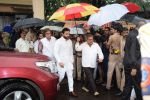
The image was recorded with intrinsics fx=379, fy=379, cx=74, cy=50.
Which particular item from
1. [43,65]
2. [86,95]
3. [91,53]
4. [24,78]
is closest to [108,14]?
[91,53]

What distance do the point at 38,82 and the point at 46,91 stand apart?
0.26 m

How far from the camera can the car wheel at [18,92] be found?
684 cm

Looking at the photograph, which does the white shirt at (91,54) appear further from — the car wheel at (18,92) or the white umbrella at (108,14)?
the car wheel at (18,92)

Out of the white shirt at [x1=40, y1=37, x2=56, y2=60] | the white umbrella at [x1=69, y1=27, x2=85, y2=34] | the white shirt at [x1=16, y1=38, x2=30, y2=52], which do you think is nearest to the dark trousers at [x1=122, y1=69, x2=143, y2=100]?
the white shirt at [x1=40, y1=37, x2=56, y2=60]

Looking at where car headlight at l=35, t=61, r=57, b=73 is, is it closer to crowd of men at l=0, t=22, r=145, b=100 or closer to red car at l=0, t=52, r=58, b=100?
red car at l=0, t=52, r=58, b=100

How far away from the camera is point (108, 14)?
9.82 m

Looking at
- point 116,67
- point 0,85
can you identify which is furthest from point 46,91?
point 116,67

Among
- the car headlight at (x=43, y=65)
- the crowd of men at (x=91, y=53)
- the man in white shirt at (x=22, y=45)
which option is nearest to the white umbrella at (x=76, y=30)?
the crowd of men at (x=91, y=53)

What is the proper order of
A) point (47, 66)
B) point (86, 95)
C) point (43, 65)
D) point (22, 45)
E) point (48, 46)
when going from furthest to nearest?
A: 1. point (22, 45)
2. point (48, 46)
3. point (86, 95)
4. point (47, 66)
5. point (43, 65)

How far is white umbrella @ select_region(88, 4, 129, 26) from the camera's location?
9.62m

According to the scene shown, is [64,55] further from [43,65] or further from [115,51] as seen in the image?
[43,65]

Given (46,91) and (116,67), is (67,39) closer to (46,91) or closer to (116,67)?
(116,67)

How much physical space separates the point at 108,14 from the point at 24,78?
3.70 meters

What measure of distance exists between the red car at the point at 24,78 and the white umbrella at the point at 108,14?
2.88 metres
